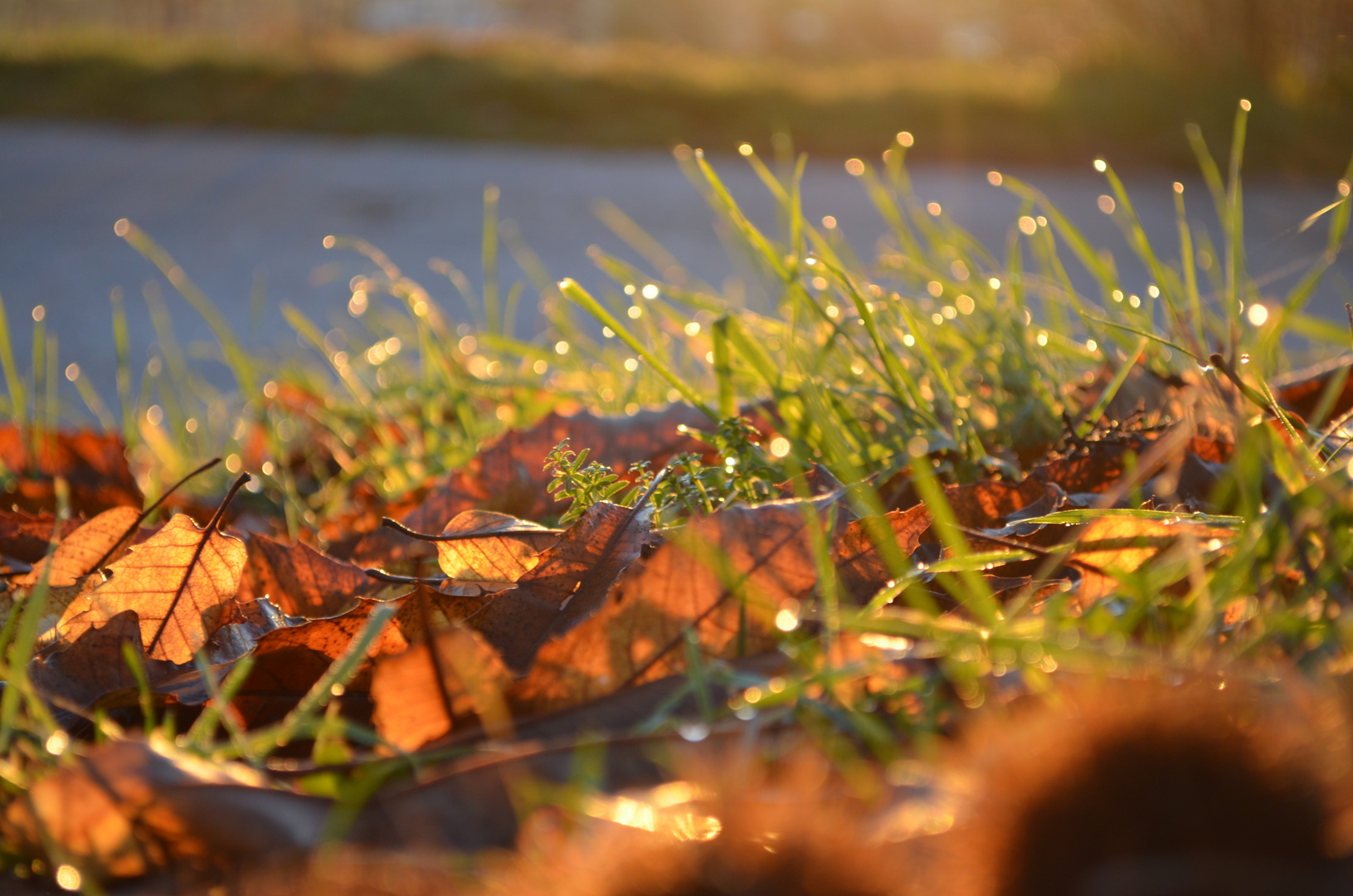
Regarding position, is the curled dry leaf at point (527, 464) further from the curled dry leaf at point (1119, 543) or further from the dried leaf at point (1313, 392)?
the dried leaf at point (1313, 392)

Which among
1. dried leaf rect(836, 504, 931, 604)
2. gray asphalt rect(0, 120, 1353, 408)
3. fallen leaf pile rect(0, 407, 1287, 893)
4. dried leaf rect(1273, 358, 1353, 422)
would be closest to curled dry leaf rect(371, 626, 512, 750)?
fallen leaf pile rect(0, 407, 1287, 893)

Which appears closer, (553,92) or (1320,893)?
(1320,893)

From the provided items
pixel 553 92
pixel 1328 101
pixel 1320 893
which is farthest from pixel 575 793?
pixel 1328 101

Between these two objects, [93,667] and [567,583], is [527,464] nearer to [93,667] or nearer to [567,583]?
[567,583]

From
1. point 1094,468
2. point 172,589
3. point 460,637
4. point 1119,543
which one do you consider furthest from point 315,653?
point 1094,468

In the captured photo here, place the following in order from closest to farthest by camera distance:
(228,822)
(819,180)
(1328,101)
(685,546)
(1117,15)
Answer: (228,822) < (685,546) < (819,180) < (1328,101) < (1117,15)

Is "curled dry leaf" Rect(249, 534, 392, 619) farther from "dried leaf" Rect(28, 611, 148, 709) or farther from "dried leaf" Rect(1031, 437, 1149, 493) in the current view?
"dried leaf" Rect(1031, 437, 1149, 493)

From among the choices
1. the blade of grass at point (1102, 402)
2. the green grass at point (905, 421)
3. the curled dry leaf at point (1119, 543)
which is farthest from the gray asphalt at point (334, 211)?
the curled dry leaf at point (1119, 543)

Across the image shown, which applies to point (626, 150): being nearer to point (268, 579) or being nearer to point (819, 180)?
point (819, 180)
